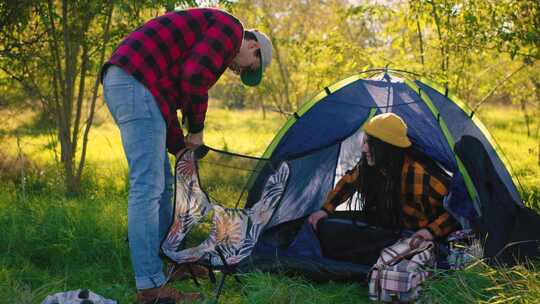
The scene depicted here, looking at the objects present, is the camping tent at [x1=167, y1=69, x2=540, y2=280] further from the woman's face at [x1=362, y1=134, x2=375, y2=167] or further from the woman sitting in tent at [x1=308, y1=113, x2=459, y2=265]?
the woman's face at [x1=362, y1=134, x2=375, y2=167]

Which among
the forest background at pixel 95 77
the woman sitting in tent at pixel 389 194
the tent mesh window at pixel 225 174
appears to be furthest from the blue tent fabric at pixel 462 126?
the tent mesh window at pixel 225 174

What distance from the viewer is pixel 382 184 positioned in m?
3.47

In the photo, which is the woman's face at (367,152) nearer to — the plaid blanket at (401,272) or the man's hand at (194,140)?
the plaid blanket at (401,272)

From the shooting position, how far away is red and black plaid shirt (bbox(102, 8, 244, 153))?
9.32 feet

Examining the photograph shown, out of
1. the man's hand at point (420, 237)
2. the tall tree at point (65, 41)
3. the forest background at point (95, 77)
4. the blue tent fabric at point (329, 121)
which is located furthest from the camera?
the tall tree at point (65, 41)

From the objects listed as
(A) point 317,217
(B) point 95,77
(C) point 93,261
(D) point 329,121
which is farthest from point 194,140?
(B) point 95,77

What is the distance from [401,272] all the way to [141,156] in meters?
1.38

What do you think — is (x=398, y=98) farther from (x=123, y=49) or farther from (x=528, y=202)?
(x=123, y=49)

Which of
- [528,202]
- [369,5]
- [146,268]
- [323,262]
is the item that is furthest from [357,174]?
[369,5]

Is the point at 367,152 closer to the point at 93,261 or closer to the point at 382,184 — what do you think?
the point at 382,184

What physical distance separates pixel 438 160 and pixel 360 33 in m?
4.76

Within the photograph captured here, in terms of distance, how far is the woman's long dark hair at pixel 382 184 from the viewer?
3.40 metres

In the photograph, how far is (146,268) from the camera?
2934 mm

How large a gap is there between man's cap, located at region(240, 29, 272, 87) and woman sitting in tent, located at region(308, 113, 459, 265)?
68cm
